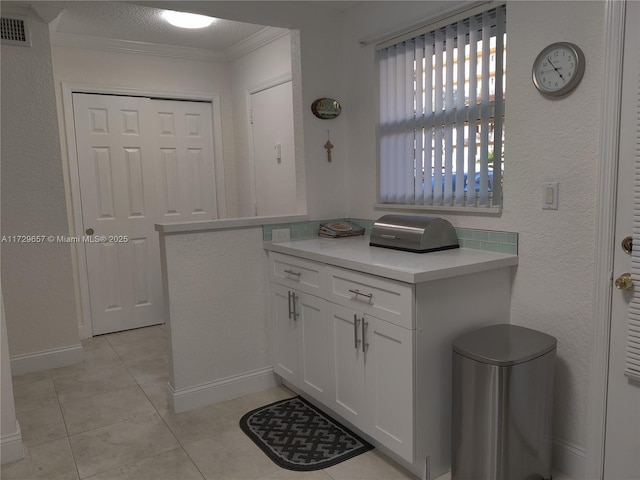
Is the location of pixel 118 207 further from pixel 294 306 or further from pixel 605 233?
pixel 605 233

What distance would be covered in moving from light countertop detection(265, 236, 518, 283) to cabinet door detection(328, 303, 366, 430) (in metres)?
0.24

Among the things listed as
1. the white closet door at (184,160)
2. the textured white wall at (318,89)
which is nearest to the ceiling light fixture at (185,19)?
the textured white wall at (318,89)

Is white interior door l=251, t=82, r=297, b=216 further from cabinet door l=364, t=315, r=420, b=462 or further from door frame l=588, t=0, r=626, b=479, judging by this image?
door frame l=588, t=0, r=626, b=479

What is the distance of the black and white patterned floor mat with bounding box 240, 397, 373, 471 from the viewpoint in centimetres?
231

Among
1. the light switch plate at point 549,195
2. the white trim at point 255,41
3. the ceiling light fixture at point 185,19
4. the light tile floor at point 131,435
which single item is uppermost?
the white trim at point 255,41

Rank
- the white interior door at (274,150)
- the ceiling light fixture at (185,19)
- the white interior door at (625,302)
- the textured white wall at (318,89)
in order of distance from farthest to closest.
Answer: the white interior door at (274,150), the ceiling light fixture at (185,19), the textured white wall at (318,89), the white interior door at (625,302)

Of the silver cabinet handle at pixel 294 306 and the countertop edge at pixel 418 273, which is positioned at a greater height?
the countertop edge at pixel 418 273

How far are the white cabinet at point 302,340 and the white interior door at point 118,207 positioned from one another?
1.89 m

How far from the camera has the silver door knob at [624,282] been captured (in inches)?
73.3

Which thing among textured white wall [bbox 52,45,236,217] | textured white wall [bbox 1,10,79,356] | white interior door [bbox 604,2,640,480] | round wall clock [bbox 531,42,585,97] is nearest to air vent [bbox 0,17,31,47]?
textured white wall [bbox 1,10,79,356]

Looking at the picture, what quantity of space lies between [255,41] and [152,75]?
951 millimetres

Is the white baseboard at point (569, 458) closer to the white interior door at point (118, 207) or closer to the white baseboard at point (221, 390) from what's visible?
the white baseboard at point (221, 390)

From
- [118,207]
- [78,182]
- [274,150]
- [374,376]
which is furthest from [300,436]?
[78,182]

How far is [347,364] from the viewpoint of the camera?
237cm
